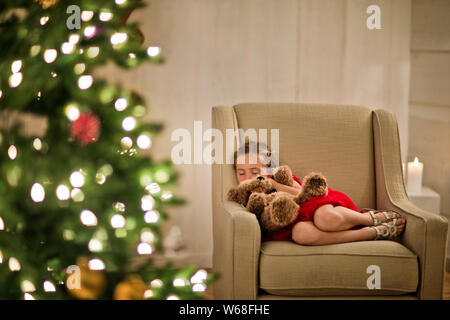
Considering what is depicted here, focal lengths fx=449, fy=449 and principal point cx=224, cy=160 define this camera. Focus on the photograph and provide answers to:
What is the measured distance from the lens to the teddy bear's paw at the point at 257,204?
172cm

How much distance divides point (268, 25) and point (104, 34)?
6.70ft

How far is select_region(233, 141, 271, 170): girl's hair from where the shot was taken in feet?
6.37

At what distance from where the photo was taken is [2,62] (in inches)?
30.3

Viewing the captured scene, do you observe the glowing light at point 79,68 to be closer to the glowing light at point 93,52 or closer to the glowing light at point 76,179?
the glowing light at point 93,52

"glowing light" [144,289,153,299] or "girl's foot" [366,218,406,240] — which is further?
"girl's foot" [366,218,406,240]

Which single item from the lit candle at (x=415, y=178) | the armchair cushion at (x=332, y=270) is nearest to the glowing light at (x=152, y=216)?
the armchair cushion at (x=332, y=270)

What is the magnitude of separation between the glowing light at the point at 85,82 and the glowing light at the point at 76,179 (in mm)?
152

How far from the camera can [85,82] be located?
0.80 meters

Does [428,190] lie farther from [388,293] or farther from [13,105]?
[13,105]

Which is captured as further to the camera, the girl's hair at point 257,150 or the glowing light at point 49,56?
the girl's hair at point 257,150

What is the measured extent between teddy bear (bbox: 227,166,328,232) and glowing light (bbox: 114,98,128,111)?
0.88m

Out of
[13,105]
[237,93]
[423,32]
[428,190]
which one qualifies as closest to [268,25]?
[237,93]

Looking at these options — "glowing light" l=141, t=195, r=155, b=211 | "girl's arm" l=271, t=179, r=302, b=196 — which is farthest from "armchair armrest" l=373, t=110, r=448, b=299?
"glowing light" l=141, t=195, r=155, b=211

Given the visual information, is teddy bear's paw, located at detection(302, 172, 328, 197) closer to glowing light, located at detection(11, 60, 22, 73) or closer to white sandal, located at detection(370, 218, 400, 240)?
white sandal, located at detection(370, 218, 400, 240)
